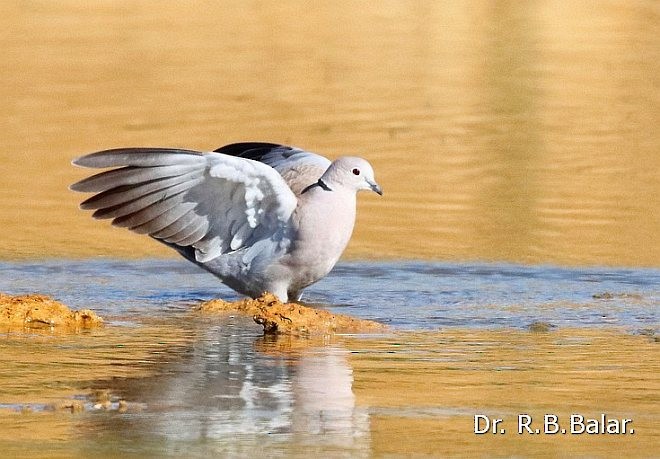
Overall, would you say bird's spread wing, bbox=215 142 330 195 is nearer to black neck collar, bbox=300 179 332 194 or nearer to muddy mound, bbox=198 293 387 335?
black neck collar, bbox=300 179 332 194

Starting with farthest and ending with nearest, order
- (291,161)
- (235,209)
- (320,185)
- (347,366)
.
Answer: (291,161), (320,185), (235,209), (347,366)

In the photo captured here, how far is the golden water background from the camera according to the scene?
38.3 feet

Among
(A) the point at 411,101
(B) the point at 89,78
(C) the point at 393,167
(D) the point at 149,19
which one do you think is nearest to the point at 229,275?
(C) the point at 393,167

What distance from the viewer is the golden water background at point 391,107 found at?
1168 centimetres

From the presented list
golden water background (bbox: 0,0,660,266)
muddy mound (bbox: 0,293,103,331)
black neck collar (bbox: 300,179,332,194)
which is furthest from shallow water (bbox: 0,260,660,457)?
golden water background (bbox: 0,0,660,266)

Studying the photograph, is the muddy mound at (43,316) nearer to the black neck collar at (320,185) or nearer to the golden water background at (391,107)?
the black neck collar at (320,185)

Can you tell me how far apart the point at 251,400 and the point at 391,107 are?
13.6m

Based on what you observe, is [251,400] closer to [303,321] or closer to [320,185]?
[303,321]

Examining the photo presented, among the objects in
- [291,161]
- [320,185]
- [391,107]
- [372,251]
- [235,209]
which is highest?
[391,107]

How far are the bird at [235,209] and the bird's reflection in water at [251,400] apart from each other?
1.03m

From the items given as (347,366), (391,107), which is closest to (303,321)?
(347,366)

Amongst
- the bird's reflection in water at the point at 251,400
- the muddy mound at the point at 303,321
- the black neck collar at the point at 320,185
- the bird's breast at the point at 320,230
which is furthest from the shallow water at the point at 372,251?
the black neck collar at the point at 320,185

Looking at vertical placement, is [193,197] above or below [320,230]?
above

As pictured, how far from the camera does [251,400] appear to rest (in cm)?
620
